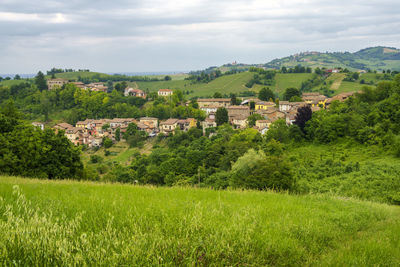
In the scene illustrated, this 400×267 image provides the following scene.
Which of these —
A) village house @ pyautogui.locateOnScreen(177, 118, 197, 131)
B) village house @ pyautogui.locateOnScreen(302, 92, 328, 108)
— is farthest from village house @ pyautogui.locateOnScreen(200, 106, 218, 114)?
village house @ pyautogui.locateOnScreen(302, 92, 328, 108)

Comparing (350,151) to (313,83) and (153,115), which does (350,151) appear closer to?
(153,115)

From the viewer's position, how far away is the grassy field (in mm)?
3314

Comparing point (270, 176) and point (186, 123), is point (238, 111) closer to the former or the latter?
point (186, 123)

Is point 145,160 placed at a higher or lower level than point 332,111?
lower

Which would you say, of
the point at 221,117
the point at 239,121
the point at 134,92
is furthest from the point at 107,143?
the point at 134,92

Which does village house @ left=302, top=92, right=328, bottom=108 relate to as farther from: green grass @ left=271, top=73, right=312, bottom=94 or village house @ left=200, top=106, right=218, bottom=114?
village house @ left=200, top=106, right=218, bottom=114

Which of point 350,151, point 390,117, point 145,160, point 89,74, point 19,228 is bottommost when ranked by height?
point 145,160

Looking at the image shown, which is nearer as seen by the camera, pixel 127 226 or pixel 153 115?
pixel 127 226

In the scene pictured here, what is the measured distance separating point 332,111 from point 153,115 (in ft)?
177

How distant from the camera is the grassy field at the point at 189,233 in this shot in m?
3.31

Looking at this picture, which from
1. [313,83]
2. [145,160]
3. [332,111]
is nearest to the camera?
[332,111]

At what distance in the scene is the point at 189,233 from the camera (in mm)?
4398

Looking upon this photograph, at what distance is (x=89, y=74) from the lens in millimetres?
162000

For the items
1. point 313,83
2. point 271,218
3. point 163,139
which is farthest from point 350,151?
point 313,83
